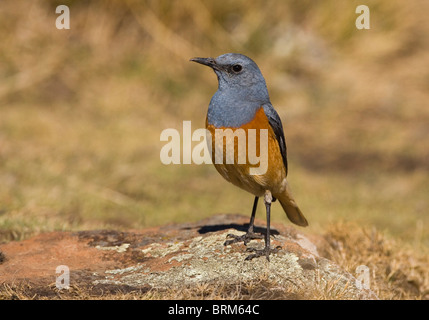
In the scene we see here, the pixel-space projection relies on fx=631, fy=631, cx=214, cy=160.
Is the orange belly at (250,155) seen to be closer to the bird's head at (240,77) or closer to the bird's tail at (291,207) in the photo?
the bird's head at (240,77)

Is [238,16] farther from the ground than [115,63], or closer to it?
farther from the ground

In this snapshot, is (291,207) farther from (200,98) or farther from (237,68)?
(200,98)

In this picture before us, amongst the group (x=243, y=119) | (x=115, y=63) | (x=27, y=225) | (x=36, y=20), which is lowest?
(x=27, y=225)

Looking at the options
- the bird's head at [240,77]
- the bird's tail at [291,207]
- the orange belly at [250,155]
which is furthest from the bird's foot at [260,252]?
the bird's head at [240,77]

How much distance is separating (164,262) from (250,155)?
97cm

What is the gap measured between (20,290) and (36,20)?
8.53 meters

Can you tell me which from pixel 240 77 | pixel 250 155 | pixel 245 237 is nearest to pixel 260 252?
pixel 245 237

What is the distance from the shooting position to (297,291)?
3.93 meters

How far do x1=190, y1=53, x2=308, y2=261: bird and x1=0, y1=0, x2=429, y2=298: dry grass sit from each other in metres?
3.77

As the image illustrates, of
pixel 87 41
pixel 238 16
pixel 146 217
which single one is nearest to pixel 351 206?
pixel 146 217

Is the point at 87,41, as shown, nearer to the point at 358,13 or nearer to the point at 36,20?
the point at 36,20

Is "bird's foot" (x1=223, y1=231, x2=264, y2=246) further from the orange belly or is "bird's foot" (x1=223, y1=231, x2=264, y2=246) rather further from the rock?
the orange belly
